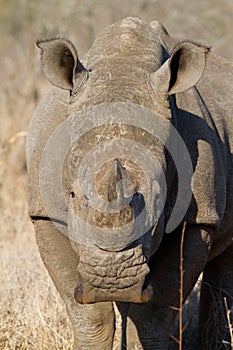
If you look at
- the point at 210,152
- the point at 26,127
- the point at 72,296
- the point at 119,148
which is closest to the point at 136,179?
the point at 119,148

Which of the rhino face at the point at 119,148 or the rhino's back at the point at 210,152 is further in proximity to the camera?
the rhino's back at the point at 210,152

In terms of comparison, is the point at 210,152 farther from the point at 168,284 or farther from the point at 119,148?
the point at 119,148

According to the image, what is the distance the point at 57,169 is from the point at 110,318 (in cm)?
91

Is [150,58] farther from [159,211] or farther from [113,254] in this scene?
[113,254]

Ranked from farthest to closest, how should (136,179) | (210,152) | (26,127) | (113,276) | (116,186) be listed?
(26,127), (210,152), (136,179), (113,276), (116,186)

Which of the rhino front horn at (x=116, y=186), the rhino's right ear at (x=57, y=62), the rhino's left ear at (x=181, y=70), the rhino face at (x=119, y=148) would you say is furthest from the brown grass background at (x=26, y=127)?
the rhino front horn at (x=116, y=186)

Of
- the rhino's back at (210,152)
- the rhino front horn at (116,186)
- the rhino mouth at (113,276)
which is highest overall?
the rhino's back at (210,152)

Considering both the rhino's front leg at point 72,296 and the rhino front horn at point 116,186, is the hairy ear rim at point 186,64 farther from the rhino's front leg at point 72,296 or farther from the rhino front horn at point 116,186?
the rhino's front leg at point 72,296

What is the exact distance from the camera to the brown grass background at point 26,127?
589 centimetres

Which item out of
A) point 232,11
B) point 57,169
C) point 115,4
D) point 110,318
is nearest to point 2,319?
point 110,318

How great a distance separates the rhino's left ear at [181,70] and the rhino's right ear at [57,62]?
417 millimetres

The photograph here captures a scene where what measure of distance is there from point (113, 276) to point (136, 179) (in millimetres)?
447

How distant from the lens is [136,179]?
417 centimetres

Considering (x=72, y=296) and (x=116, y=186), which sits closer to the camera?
(x=116, y=186)
